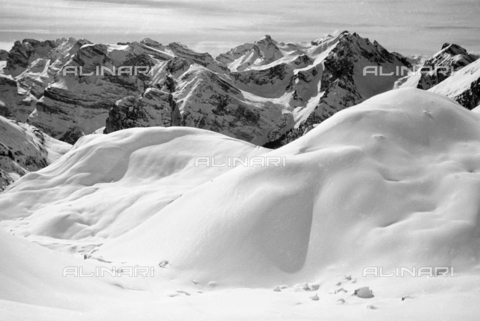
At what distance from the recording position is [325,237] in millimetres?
8555

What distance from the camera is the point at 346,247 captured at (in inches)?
322

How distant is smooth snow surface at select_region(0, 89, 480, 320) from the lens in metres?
5.91

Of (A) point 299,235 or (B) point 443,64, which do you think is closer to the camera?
(A) point 299,235

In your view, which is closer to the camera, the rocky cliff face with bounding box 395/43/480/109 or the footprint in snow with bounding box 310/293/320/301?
the footprint in snow with bounding box 310/293/320/301

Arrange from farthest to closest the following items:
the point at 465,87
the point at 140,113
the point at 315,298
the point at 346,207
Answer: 1. the point at 140,113
2. the point at 465,87
3. the point at 346,207
4. the point at 315,298

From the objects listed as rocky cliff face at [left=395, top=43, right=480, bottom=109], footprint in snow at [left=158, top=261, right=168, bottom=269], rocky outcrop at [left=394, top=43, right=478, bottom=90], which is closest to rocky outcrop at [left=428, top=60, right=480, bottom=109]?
rocky cliff face at [left=395, top=43, right=480, bottom=109]

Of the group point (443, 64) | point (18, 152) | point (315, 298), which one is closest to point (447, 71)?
point (443, 64)

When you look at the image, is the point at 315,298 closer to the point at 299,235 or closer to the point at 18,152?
the point at 299,235

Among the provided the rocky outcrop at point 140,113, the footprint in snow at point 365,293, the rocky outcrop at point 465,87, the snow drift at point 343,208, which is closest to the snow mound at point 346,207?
the snow drift at point 343,208

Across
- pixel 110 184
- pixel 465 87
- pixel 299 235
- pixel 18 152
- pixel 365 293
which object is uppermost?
pixel 365 293

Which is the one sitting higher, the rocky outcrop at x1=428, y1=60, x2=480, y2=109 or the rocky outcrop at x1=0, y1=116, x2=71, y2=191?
the rocky outcrop at x1=428, y1=60, x2=480, y2=109

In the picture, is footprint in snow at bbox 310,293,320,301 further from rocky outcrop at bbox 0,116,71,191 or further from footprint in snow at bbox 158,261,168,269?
rocky outcrop at bbox 0,116,71,191

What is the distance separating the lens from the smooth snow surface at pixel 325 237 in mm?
5906

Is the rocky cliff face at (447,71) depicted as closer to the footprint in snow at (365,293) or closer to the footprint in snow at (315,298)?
the footprint in snow at (365,293)
